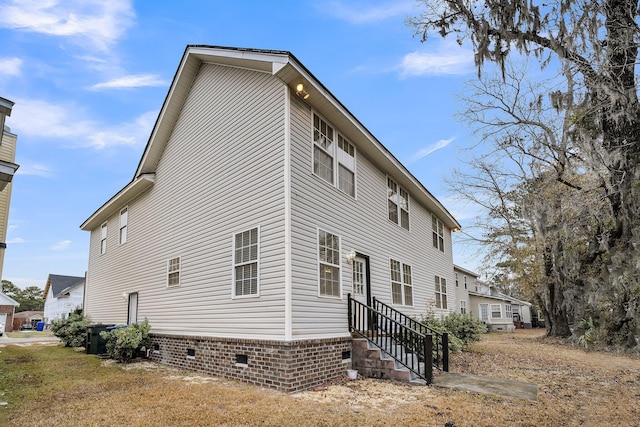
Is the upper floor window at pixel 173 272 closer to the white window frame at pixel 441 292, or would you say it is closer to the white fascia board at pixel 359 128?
the white fascia board at pixel 359 128

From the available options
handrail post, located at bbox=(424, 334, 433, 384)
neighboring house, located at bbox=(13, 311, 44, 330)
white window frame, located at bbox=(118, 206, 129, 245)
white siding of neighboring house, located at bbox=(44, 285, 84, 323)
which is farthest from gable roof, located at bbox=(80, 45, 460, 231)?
neighboring house, located at bbox=(13, 311, 44, 330)

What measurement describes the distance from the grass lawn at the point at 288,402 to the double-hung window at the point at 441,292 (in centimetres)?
686

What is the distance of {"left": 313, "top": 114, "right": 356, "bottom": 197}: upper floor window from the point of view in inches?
353

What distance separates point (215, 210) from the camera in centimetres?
955

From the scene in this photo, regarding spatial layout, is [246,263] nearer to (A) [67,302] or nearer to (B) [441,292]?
(B) [441,292]

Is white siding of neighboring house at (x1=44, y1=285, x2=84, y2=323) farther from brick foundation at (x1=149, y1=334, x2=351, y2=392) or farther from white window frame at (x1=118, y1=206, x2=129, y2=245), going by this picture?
brick foundation at (x1=149, y1=334, x2=351, y2=392)

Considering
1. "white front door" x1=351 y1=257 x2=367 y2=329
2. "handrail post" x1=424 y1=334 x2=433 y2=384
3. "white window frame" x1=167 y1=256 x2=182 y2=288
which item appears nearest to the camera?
"handrail post" x1=424 y1=334 x2=433 y2=384

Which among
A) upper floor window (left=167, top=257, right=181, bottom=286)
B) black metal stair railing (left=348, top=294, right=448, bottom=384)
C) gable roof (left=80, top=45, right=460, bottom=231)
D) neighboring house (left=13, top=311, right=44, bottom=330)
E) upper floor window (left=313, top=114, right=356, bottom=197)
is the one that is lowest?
neighboring house (left=13, top=311, right=44, bottom=330)

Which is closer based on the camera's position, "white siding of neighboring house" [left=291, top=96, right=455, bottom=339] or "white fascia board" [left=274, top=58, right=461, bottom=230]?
"white siding of neighboring house" [left=291, top=96, right=455, bottom=339]

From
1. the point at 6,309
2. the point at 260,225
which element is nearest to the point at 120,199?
the point at 260,225

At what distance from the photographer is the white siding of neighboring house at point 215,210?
7820 mm

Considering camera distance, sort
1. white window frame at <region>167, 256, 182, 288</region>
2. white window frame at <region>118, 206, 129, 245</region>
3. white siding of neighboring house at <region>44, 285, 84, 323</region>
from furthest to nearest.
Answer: white siding of neighboring house at <region>44, 285, 84, 323</region> → white window frame at <region>118, 206, 129, 245</region> → white window frame at <region>167, 256, 182, 288</region>

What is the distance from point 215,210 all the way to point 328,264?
10.2 feet

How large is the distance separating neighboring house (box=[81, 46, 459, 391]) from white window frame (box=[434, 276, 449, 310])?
2.44 m
